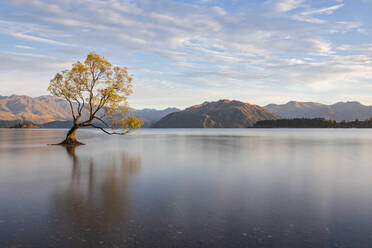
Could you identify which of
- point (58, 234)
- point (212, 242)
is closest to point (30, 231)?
point (58, 234)

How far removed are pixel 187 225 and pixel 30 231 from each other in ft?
20.6

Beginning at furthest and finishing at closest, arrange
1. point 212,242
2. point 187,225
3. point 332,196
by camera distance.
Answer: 1. point 332,196
2. point 187,225
3. point 212,242

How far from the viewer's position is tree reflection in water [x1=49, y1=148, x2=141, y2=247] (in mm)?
9875

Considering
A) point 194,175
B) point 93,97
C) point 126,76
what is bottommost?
point 194,175

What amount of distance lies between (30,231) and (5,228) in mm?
1288

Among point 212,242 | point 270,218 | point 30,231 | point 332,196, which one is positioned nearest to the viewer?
point 212,242

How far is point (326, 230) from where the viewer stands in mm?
10805

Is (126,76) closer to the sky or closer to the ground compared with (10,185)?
closer to the sky

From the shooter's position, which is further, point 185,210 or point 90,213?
point 185,210

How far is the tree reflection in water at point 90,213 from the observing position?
988 cm

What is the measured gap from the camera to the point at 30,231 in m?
10.5

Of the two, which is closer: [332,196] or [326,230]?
[326,230]

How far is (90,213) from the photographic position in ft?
41.5

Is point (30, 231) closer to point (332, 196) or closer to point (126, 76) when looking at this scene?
point (332, 196)
